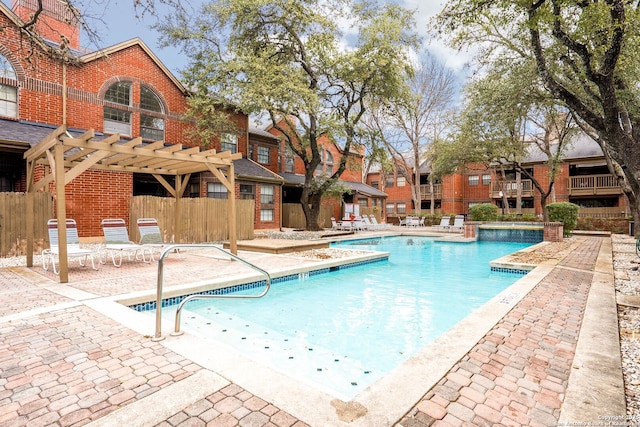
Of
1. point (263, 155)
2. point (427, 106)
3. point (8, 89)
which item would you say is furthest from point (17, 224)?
point (427, 106)

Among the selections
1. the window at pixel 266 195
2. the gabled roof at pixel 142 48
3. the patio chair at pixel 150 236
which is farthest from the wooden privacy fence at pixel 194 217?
the gabled roof at pixel 142 48

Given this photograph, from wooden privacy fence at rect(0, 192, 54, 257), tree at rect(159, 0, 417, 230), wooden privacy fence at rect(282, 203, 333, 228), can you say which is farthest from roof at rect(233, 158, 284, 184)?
wooden privacy fence at rect(0, 192, 54, 257)

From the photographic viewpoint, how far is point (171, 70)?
17.1m

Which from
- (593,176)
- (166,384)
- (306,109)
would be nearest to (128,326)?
(166,384)

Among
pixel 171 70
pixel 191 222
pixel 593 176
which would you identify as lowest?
pixel 191 222

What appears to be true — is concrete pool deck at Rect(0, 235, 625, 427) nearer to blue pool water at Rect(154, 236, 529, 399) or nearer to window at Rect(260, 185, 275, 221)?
blue pool water at Rect(154, 236, 529, 399)

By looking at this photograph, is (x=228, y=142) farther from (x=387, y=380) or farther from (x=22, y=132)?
(x=387, y=380)

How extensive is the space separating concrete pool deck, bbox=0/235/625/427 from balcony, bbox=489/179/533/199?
29766 millimetres

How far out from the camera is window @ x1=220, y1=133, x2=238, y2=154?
1895 cm

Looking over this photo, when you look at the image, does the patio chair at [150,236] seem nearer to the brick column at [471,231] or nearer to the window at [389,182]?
the brick column at [471,231]

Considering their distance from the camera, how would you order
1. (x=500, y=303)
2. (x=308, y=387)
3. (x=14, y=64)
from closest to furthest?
(x=308, y=387) → (x=500, y=303) → (x=14, y=64)

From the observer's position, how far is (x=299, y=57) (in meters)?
16.7

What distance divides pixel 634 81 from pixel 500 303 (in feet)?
31.0

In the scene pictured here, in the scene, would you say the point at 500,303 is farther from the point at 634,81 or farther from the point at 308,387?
the point at 634,81
